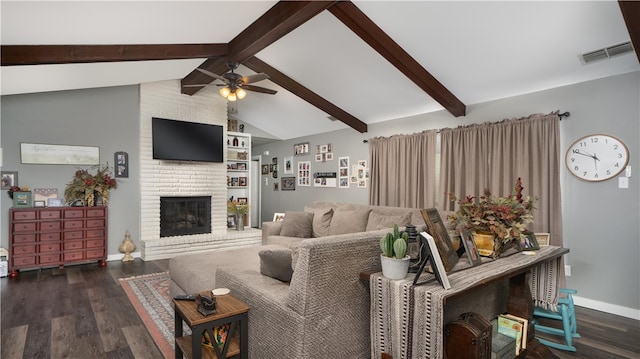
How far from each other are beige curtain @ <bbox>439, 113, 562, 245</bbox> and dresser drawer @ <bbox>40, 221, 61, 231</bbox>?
5273mm

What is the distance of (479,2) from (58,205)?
5.72 m

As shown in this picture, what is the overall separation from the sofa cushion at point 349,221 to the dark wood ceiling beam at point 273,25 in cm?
252

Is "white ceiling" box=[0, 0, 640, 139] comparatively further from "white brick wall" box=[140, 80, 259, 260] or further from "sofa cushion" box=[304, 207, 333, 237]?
"sofa cushion" box=[304, 207, 333, 237]

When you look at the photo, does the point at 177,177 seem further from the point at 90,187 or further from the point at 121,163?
the point at 90,187

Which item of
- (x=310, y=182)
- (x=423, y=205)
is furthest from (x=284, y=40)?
(x=310, y=182)

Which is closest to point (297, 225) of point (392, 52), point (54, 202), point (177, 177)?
point (177, 177)

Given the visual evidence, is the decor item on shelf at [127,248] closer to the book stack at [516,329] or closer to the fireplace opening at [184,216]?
the fireplace opening at [184,216]

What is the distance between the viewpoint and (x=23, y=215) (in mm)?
4102

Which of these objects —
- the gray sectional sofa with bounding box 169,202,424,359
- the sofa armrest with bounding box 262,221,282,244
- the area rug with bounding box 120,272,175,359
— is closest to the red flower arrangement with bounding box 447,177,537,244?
the gray sectional sofa with bounding box 169,202,424,359

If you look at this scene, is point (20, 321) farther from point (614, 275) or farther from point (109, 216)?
point (614, 275)

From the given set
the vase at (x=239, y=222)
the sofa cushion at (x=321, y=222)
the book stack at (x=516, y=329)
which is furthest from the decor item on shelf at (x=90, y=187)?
the book stack at (x=516, y=329)

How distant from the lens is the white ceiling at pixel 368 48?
8.75 ft

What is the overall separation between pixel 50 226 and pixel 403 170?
5040mm

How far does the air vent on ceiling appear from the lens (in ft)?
9.20
